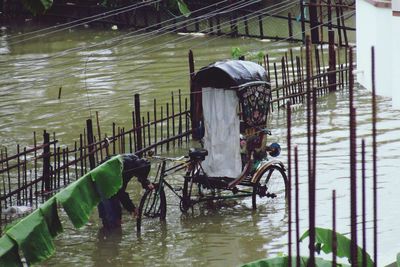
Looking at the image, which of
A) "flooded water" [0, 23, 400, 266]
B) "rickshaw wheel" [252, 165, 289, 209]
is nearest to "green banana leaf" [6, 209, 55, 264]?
"flooded water" [0, 23, 400, 266]

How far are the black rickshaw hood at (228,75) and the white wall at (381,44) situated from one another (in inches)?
53.2

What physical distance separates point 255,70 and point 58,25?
1896 centimetres

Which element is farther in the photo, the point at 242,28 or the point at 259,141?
the point at 242,28

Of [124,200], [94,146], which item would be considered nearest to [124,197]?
[124,200]

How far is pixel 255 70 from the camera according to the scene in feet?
43.1

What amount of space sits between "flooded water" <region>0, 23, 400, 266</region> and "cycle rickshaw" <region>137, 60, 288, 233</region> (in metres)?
0.34

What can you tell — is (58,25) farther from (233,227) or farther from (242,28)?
(233,227)

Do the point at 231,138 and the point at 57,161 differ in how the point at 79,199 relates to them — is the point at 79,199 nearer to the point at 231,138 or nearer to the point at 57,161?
the point at 231,138

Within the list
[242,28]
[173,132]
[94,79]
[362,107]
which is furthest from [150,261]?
[242,28]

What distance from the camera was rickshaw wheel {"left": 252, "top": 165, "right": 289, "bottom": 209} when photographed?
12.9 metres

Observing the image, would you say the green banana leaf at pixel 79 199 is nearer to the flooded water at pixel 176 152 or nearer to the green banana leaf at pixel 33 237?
the green banana leaf at pixel 33 237

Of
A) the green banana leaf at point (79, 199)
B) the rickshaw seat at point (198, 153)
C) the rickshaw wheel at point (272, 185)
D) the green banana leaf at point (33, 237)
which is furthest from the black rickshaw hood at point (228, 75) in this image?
the green banana leaf at point (33, 237)

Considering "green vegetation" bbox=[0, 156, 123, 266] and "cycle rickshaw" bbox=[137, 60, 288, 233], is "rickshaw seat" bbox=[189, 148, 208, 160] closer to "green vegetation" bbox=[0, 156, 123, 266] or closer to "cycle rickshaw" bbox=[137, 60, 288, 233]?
"cycle rickshaw" bbox=[137, 60, 288, 233]

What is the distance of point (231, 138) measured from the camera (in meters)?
13.1
